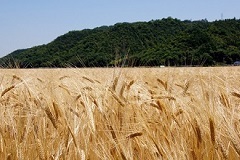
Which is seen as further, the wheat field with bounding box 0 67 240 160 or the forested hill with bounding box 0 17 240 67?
the forested hill with bounding box 0 17 240 67

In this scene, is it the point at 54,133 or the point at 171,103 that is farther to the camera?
the point at 171,103

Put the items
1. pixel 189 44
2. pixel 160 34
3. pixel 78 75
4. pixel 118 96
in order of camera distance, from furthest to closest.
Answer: pixel 160 34 < pixel 189 44 < pixel 78 75 < pixel 118 96

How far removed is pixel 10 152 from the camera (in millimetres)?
1106

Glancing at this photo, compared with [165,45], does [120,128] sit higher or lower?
lower

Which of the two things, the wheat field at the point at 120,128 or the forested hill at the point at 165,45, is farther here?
the forested hill at the point at 165,45

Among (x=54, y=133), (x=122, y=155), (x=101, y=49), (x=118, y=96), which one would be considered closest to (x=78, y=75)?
(x=118, y=96)

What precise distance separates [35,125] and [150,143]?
0.45m

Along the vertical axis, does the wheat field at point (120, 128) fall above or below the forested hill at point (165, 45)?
below

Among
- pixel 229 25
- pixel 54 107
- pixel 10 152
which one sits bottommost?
pixel 10 152

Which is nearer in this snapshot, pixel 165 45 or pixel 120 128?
pixel 120 128

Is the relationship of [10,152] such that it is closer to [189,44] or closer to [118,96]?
[118,96]

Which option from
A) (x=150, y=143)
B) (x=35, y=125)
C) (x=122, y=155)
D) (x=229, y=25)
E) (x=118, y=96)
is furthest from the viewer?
(x=229, y=25)

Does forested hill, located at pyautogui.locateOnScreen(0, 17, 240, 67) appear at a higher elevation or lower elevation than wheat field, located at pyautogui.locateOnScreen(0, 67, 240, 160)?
higher

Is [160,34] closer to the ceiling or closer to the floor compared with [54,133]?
closer to the ceiling
